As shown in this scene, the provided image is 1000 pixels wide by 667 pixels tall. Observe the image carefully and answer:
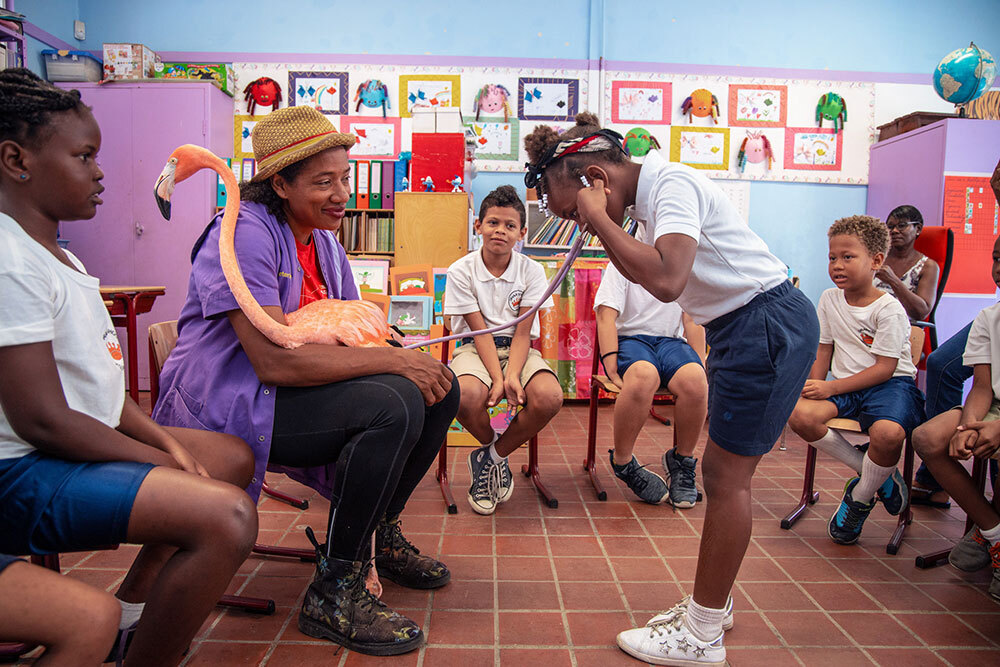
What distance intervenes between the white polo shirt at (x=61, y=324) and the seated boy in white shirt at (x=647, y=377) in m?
1.89

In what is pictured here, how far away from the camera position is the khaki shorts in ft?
8.24

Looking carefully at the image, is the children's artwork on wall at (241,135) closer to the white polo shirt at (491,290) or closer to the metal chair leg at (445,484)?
the white polo shirt at (491,290)

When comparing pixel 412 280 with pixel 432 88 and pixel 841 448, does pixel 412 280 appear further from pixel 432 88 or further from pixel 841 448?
pixel 841 448

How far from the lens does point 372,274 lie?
425cm

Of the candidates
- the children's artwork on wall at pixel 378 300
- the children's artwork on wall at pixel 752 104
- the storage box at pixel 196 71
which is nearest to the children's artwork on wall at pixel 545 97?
the children's artwork on wall at pixel 752 104

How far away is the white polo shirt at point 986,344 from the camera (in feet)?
6.28

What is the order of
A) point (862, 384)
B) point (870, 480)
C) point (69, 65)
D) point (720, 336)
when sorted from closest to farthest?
point (720, 336) < point (870, 480) < point (862, 384) < point (69, 65)

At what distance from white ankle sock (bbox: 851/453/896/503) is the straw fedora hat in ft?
6.61

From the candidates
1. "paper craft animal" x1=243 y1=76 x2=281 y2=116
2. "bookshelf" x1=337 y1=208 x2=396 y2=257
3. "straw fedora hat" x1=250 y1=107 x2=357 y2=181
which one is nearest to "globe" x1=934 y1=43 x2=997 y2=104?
"bookshelf" x1=337 y1=208 x2=396 y2=257

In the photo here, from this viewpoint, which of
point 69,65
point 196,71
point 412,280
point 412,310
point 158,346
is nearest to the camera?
point 158,346

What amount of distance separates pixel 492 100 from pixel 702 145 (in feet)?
5.73

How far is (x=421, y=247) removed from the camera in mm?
4207

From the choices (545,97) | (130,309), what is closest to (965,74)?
(545,97)

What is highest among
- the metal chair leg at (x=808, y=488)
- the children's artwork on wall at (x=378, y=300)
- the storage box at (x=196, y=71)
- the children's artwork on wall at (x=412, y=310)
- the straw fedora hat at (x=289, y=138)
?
the storage box at (x=196, y=71)
